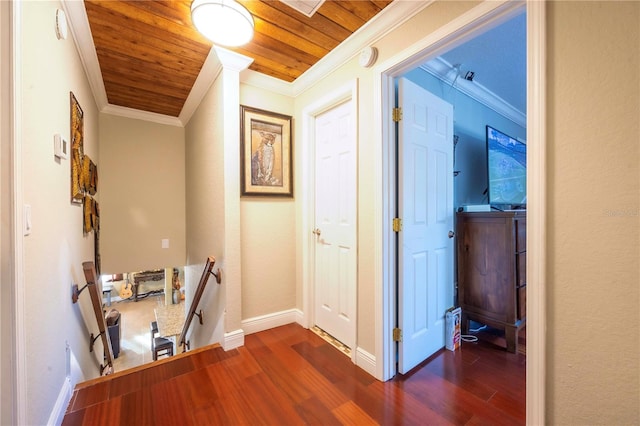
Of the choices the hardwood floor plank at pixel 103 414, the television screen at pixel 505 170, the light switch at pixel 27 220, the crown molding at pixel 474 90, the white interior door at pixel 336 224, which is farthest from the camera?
the television screen at pixel 505 170

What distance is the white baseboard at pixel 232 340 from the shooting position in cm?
212

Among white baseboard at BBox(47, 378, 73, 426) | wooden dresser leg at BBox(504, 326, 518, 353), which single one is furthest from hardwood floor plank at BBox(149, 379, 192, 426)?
wooden dresser leg at BBox(504, 326, 518, 353)

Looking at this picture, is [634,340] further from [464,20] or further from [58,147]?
[58,147]

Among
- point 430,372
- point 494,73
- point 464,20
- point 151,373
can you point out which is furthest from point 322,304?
point 494,73

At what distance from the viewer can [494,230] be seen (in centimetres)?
220

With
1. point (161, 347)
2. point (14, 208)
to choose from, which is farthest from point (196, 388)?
point (161, 347)

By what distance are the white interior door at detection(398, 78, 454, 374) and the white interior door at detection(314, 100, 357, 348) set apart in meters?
0.37

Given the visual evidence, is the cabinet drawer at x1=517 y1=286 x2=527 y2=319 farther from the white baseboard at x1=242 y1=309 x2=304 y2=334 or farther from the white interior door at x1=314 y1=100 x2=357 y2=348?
the white baseboard at x1=242 y1=309 x2=304 y2=334

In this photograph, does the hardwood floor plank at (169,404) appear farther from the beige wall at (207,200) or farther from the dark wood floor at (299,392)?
the beige wall at (207,200)

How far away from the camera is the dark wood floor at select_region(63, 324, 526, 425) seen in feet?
4.68

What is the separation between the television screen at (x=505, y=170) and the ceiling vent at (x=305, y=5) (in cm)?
223

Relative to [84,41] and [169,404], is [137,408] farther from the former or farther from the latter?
[84,41]

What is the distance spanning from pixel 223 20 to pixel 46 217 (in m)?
1.45

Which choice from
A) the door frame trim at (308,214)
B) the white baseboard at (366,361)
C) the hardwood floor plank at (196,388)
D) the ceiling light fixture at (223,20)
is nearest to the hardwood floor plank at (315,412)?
the white baseboard at (366,361)
